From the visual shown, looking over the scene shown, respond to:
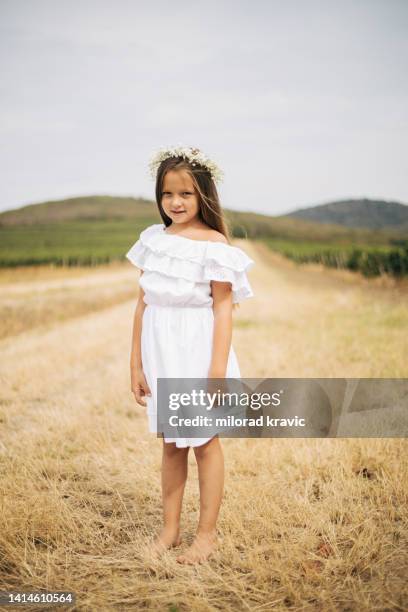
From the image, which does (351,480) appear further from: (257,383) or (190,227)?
(257,383)

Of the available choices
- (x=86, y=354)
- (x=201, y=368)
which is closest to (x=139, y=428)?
(x=201, y=368)

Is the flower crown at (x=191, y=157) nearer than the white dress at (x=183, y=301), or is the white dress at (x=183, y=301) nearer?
the white dress at (x=183, y=301)

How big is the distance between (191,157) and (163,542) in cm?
184

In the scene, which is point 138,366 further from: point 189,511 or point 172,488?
point 189,511

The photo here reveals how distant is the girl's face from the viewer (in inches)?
88.2

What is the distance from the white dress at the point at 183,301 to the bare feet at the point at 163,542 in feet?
1.64

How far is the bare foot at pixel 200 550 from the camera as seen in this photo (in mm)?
2168

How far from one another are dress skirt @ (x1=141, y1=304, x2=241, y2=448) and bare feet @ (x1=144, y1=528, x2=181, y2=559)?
1.65ft

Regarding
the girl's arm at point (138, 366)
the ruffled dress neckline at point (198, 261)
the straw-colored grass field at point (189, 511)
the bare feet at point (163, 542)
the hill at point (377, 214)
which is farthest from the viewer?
the hill at point (377, 214)

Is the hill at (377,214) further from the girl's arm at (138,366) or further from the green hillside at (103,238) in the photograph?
the girl's arm at (138,366)

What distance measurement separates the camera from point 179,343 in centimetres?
214

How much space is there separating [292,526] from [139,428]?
5.98 ft

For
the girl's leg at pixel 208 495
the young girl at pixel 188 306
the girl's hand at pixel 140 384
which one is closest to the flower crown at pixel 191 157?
the young girl at pixel 188 306

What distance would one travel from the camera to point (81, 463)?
3.32 meters
